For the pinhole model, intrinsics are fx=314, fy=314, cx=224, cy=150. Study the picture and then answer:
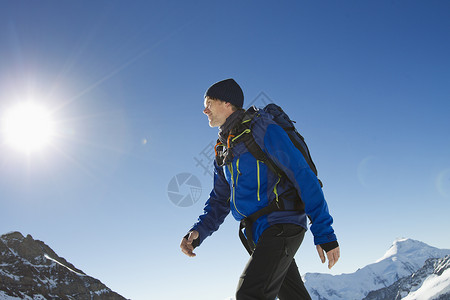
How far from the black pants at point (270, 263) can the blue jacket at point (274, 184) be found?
0.12 metres

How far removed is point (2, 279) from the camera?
355 ft

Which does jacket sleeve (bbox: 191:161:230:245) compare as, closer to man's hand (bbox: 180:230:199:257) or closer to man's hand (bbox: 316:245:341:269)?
man's hand (bbox: 180:230:199:257)

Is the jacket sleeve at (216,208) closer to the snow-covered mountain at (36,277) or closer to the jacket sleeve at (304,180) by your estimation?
the jacket sleeve at (304,180)

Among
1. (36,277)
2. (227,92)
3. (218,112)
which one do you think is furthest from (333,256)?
(36,277)

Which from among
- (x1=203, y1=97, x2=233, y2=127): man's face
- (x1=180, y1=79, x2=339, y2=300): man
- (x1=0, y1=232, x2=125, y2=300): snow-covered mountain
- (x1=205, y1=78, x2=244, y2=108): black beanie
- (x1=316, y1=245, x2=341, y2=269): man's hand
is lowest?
(x1=316, y1=245, x2=341, y2=269): man's hand

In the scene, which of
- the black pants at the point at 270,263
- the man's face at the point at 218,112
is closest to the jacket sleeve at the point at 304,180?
the black pants at the point at 270,263

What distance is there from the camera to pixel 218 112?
4156 mm

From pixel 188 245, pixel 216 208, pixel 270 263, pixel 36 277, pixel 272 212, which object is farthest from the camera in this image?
pixel 36 277

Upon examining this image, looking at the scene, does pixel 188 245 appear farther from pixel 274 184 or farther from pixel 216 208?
pixel 274 184

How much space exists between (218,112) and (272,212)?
1534 mm

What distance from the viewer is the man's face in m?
4.14

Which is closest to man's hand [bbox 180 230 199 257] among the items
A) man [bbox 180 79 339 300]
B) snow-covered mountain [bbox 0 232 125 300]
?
man [bbox 180 79 339 300]

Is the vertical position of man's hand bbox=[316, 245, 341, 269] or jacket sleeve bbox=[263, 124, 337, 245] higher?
jacket sleeve bbox=[263, 124, 337, 245]

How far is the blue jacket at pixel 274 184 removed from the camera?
3.19m
